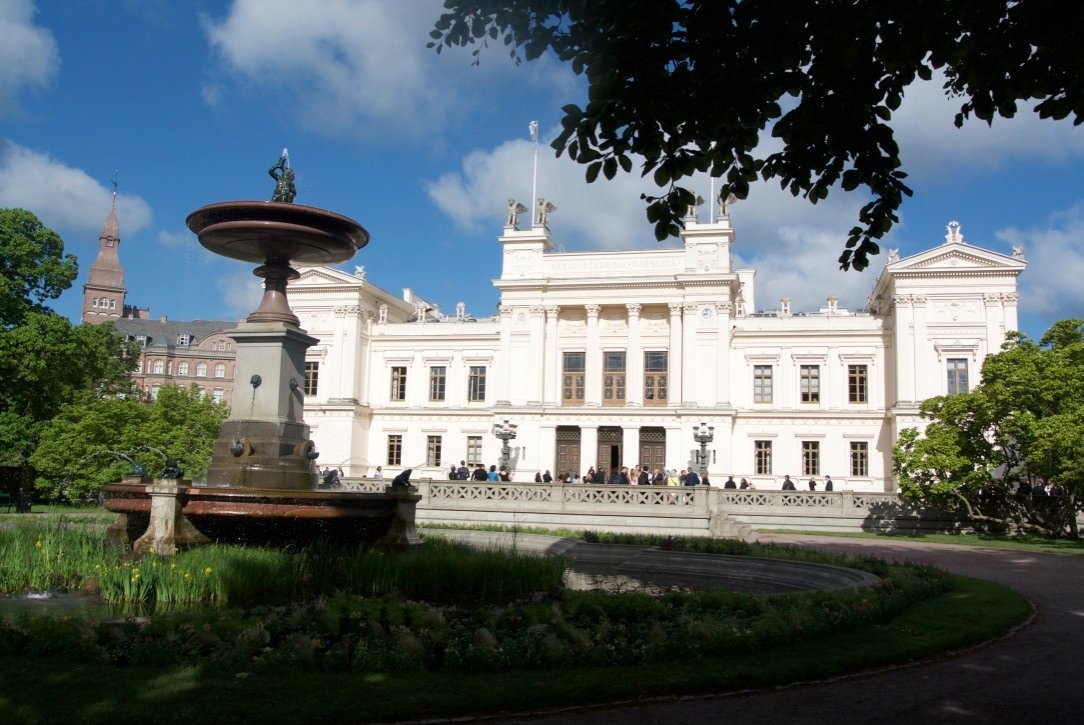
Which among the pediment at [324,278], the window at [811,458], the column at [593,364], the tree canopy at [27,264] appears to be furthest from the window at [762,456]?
the tree canopy at [27,264]

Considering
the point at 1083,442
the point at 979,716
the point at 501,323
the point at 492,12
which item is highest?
the point at 501,323

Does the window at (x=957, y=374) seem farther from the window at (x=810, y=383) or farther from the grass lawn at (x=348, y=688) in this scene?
the grass lawn at (x=348, y=688)

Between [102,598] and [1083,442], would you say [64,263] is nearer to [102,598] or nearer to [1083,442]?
[102,598]

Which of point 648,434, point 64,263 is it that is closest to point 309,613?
point 64,263

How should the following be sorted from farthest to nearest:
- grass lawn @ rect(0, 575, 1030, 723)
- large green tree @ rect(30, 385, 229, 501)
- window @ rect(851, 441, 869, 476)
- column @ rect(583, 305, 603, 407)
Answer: column @ rect(583, 305, 603, 407)
window @ rect(851, 441, 869, 476)
large green tree @ rect(30, 385, 229, 501)
grass lawn @ rect(0, 575, 1030, 723)

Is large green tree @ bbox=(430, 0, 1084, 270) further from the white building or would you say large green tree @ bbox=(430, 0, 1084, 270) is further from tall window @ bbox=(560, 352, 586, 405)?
tall window @ bbox=(560, 352, 586, 405)

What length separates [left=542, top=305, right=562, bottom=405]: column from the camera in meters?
49.4

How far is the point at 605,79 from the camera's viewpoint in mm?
6508

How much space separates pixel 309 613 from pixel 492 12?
5374 mm

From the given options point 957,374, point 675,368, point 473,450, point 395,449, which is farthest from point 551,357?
point 957,374

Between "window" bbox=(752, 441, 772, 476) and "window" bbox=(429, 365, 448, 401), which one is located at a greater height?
"window" bbox=(429, 365, 448, 401)

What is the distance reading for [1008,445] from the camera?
1185 inches

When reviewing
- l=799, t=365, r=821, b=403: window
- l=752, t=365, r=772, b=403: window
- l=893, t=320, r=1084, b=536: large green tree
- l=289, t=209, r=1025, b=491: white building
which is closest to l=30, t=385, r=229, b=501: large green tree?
l=289, t=209, r=1025, b=491: white building

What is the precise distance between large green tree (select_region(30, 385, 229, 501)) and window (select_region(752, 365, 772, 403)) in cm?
2730
